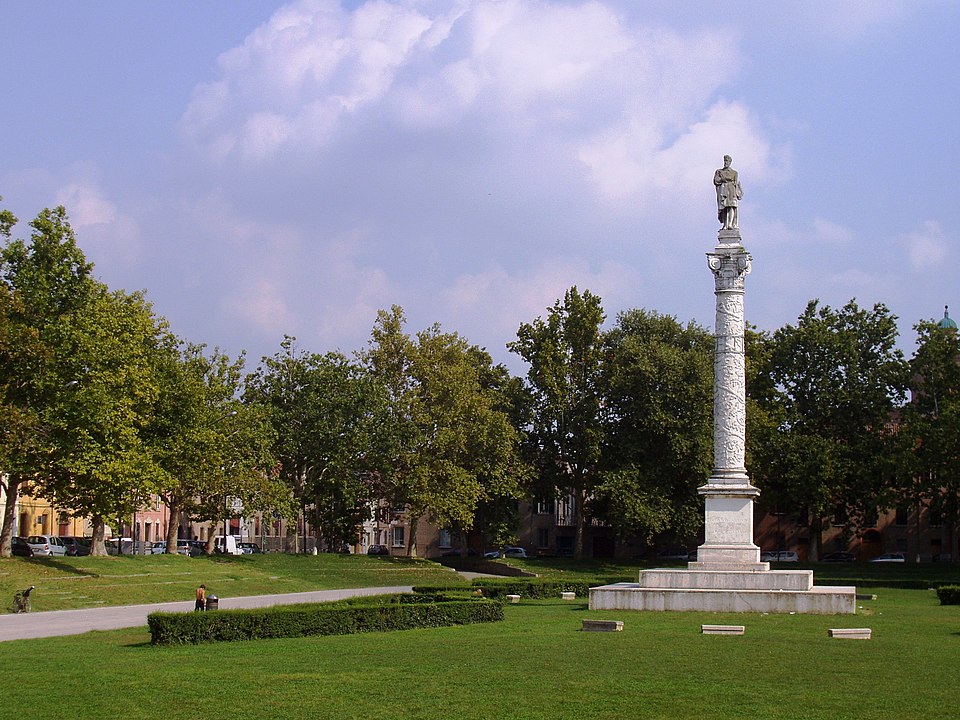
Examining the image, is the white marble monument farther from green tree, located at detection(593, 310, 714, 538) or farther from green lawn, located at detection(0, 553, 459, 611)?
green tree, located at detection(593, 310, 714, 538)

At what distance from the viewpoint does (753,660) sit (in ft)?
67.0

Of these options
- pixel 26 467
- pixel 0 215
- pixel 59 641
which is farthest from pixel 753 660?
pixel 0 215

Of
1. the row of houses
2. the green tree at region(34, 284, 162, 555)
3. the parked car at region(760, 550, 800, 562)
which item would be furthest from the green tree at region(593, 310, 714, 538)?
the green tree at region(34, 284, 162, 555)

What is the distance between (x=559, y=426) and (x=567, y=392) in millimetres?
2159

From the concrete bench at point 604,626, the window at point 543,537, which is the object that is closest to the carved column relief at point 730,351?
the concrete bench at point 604,626

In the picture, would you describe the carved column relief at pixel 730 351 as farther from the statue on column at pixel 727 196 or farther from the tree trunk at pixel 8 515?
the tree trunk at pixel 8 515

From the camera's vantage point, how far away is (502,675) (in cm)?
1866

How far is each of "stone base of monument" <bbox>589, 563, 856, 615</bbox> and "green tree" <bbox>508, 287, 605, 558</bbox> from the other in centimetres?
3350

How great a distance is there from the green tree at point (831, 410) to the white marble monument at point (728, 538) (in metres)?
30.3

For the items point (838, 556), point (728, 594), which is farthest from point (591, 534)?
point (728, 594)

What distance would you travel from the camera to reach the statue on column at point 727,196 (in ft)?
127

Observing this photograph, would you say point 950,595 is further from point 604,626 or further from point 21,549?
point 21,549

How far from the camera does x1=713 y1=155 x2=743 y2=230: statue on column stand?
127 ft

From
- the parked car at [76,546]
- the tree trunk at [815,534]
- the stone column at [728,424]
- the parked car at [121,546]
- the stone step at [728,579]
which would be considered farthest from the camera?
the parked car at [121,546]
